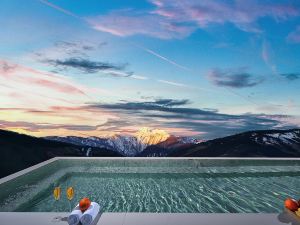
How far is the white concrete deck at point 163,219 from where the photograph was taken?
345cm

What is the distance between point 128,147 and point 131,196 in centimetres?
17345

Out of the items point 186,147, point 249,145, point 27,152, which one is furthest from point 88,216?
point 249,145

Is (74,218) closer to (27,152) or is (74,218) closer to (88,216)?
(88,216)

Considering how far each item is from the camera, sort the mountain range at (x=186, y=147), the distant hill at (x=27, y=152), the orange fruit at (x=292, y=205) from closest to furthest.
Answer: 1. the orange fruit at (x=292, y=205)
2. the distant hill at (x=27, y=152)
3. the mountain range at (x=186, y=147)

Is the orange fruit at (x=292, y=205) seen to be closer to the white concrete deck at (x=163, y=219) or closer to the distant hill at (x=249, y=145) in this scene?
the white concrete deck at (x=163, y=219)

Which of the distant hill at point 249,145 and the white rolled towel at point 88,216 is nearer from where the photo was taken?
the white rolled towel at point 88,216

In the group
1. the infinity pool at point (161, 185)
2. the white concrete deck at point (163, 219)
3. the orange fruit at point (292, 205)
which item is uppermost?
the orange fruit at point (292, 205)

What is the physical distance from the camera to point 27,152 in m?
16.1

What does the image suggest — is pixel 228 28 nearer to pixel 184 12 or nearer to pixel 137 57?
pixel 184 12

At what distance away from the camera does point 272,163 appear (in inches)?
397

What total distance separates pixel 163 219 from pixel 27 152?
550 inches

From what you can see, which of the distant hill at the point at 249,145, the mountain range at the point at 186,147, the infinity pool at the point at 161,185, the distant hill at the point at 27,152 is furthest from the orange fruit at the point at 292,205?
the distant hill at the point at 249,145

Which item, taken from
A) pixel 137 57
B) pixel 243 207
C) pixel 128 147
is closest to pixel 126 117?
pixel 137 57

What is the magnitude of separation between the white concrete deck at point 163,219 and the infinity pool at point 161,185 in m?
2.03
